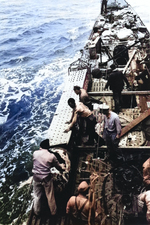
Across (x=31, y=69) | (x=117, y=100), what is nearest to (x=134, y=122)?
(x=117, y=100)

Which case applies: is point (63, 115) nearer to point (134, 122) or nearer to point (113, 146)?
point (113, 146)

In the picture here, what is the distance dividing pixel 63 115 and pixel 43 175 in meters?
3.62

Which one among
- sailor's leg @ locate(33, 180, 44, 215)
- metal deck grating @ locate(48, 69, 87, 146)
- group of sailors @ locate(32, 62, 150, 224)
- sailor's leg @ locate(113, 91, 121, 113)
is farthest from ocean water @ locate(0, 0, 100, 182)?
sailor's leg @ locate(113, 91, 121, 113)

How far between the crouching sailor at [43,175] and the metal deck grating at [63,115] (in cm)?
162

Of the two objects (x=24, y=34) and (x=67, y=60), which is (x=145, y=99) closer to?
(x=67, y=60)

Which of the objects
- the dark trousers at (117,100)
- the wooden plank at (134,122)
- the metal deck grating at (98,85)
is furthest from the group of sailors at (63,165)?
the metal deck grating at (98,85)

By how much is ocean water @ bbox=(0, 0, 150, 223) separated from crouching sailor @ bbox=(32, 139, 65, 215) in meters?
5.26

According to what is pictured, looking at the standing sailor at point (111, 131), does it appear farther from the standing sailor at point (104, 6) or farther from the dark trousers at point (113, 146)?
the standing sailor at point (104, 6)

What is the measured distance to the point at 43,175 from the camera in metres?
4.69

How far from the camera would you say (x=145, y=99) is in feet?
30.5

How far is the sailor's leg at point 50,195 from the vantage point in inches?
190

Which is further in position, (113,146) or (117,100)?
(117,100)

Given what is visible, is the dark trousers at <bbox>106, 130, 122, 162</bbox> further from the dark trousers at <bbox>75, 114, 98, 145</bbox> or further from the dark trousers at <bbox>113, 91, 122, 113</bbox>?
the dark trousers at <bbox>113, 91, 122, 113</bbox>

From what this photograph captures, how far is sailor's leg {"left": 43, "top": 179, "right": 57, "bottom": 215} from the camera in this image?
4.83 metres
